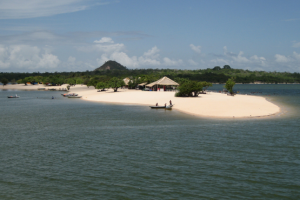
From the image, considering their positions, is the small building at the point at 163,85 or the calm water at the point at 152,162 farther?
the small building at the point at 163,85

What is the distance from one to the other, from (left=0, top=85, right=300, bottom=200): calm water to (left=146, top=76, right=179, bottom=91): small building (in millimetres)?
61168

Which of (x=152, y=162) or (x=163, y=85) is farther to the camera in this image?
(x=163, y=85)

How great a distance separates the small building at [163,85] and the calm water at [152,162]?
61168mm

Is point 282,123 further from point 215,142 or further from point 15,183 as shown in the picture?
point 15,183

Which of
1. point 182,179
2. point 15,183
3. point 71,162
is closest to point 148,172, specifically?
point 182,179

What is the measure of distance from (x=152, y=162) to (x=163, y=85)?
7817 centimetres

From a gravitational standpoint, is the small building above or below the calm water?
above

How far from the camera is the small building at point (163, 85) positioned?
9244 cm

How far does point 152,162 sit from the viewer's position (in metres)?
18.7

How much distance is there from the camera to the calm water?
14.3 m

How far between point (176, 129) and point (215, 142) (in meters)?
7.01

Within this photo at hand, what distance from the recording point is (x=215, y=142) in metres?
23.9

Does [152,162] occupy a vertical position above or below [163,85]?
below

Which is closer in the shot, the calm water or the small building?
the calm water
